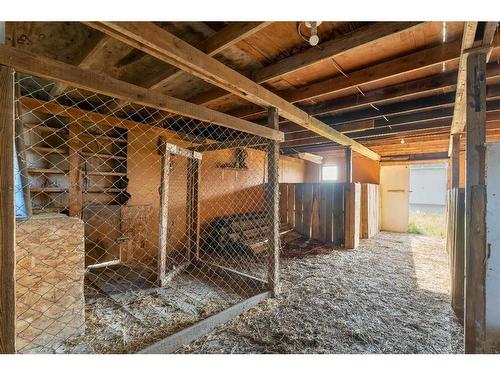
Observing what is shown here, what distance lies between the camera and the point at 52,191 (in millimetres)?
2830

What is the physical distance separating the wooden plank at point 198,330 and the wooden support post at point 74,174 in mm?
2245

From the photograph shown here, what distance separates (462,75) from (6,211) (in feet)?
9.19

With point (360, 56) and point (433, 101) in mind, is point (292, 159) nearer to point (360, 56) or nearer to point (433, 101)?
point (433, 101)

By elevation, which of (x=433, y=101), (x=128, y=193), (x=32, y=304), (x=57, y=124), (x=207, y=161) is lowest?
(x=32, y=304)

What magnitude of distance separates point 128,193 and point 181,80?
1896 millimetres

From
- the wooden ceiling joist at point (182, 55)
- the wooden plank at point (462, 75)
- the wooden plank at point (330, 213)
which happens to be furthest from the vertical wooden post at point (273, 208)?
the wooden plank at point (330, 213)

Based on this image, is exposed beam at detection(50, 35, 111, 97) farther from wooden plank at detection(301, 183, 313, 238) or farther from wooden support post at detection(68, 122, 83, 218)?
wooden plank at detection(301, 183, 313, 238)

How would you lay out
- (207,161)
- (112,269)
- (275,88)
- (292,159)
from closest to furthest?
(275,88), (112,269), (207,161), (292,159)

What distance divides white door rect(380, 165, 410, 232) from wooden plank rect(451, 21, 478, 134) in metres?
3.71

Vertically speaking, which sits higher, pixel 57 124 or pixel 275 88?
pixel 275 88

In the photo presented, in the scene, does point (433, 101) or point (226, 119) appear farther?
point (433, 101)

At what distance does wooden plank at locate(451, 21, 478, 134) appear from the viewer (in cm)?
129

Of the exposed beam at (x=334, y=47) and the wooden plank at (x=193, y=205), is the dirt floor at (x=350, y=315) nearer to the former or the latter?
the wooden plank at (x=193, y=205)

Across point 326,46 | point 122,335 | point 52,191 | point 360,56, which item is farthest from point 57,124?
point 360,56
